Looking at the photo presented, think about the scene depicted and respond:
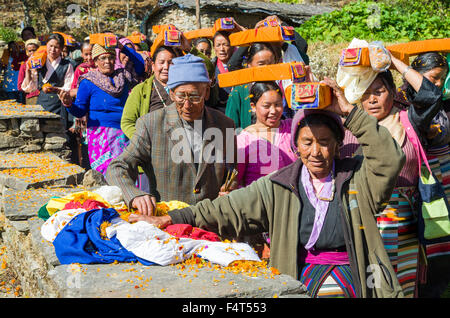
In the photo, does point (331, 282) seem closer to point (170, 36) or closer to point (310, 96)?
point (310, 96)

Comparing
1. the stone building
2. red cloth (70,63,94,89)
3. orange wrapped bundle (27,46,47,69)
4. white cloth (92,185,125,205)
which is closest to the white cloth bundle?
white cloth (92,185,125,205)

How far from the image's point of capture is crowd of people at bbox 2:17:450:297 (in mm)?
2844

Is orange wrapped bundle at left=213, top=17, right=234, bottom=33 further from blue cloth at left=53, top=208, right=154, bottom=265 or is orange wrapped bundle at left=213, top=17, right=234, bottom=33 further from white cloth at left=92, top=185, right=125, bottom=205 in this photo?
blue cloth at left=53, top=208, right=154, bottom=265

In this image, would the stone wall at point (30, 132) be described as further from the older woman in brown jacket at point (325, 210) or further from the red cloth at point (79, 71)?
the older woman in brown jacket at point (325, 210)

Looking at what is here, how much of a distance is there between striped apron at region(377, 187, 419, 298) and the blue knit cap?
1.60m

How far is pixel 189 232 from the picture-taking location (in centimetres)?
294

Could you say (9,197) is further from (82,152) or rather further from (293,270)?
(82,152)

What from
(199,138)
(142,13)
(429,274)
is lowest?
(429,274)

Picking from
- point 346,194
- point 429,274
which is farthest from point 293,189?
point 429,274

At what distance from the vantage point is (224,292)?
7.60 feet

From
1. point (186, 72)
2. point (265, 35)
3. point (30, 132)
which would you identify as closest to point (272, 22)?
point (265, 35)

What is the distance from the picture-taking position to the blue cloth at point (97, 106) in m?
5.78

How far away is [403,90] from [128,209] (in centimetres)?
264

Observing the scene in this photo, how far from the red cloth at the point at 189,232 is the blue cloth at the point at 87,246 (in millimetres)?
291
